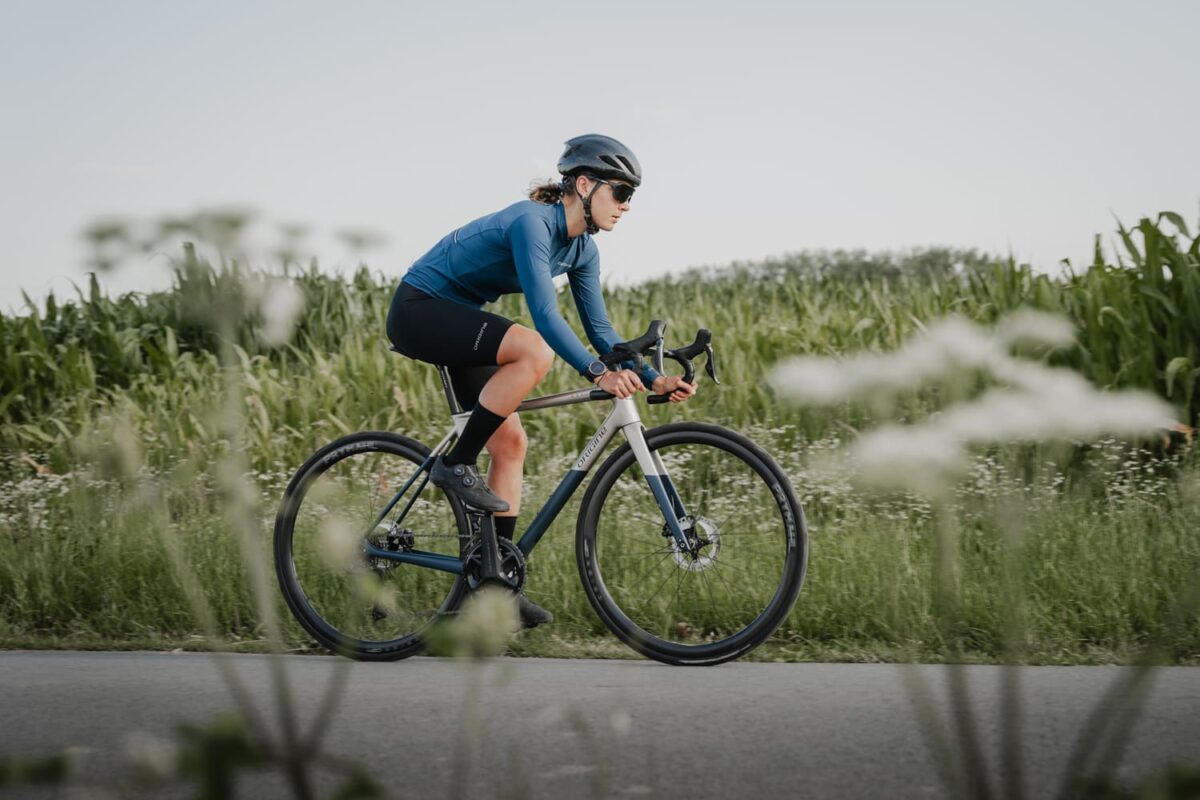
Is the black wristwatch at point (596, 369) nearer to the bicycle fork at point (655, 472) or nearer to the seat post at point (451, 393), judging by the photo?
the bicycle fork at point (655, 472)

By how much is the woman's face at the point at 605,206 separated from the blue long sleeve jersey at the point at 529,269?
128 millimetres

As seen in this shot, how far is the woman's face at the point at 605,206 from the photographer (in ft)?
15.4

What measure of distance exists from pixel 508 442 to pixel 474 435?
0.24 meters

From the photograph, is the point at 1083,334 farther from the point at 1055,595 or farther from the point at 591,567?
the point at 591,567

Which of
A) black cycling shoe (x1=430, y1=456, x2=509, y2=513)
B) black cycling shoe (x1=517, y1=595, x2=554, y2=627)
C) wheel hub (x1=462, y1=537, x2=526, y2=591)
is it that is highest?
black cycling shoe (x1=430, y1=456, x2=509, y2=513)

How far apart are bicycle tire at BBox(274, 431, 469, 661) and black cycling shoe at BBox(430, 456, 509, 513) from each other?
12 cm

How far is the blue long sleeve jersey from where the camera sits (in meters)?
4.53

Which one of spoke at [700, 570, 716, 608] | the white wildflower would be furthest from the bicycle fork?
the white wildflower

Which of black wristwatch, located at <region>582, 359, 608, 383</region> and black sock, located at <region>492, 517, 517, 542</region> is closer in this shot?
black wristwatch, located at <region>582, 359, 608, 383</region>

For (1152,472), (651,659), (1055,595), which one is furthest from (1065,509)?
(651,659)

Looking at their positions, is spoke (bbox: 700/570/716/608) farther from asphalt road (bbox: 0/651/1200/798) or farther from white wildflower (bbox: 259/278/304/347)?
white wildflower (bbox: 259/278/304/347)

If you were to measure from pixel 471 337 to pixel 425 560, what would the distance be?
Result: 3.22 feet

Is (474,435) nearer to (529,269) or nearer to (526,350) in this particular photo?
(526,350)

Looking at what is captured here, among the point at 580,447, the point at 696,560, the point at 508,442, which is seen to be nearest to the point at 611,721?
the point at 696,560
